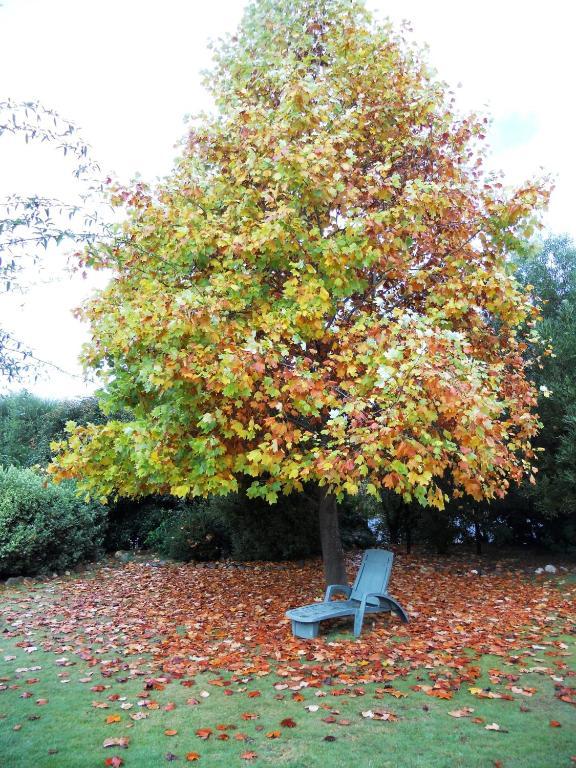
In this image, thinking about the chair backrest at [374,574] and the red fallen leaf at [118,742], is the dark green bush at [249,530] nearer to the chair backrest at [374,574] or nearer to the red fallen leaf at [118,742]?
the chair backrest at [374,574]

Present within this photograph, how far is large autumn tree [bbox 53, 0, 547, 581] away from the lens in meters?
6.23

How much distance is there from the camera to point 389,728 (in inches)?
175

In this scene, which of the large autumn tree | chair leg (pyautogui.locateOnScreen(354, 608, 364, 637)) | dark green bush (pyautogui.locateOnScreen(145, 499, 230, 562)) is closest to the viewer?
the large autumn tree

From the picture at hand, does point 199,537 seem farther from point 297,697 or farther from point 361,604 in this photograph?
point 297,697

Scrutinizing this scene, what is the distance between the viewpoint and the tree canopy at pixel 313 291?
6227 mm

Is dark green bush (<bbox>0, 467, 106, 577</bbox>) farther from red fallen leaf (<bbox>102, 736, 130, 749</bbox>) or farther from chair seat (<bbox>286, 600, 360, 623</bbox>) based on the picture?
red fallen leaf (<bbox>102, 736, 130, 749</bbox>)

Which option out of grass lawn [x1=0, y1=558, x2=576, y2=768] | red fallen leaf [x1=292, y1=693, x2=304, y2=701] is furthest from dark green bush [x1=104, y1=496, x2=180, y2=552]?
red fallen leaf [x1=292, y1=693, x2=304, y2=701]

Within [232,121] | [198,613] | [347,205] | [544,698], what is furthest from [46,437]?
[544,698]

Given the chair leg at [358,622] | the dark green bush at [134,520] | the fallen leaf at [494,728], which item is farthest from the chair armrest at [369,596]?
the dark green bush at [134,520]

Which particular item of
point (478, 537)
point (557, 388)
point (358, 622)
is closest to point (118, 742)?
point (358, 622)

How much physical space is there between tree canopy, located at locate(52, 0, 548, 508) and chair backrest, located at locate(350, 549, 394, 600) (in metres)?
1.03

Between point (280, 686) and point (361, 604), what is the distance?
179 cm

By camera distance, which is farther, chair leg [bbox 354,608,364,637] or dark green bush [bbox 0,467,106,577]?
dark green bush [bbox 0,467,106,577]

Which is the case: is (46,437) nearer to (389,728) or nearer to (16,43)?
(16,43)
